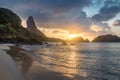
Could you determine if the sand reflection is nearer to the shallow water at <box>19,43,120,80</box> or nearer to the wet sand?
the shallow water at <box>19,43,120,80</box>

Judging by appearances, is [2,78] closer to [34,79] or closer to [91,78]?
[34,79]

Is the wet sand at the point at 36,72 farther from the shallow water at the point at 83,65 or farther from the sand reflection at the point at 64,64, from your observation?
the sand reflection at the point at 64,64

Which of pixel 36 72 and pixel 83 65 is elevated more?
pixel 36 72

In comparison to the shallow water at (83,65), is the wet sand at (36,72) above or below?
above

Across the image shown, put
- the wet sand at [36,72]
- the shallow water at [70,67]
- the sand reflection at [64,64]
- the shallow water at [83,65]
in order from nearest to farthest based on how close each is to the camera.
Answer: the wet sand at [36,72], the shallow water at [70,67], the shallow water at [83,65], the sand reflection at [64,64]

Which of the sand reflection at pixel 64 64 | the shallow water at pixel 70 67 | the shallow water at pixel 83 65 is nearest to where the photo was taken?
the shallow water at pixel 70 67

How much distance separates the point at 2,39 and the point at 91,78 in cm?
14610

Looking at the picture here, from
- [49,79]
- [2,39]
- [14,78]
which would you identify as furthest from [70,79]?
Answer: [2,39]

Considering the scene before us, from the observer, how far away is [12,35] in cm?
18275

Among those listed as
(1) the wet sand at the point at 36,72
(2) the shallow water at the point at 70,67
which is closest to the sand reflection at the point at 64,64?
(2) the shallow water at the point at 70,67

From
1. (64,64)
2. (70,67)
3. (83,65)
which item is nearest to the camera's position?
(70,67)

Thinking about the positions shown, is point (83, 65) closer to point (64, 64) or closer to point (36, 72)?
point (64, 64)

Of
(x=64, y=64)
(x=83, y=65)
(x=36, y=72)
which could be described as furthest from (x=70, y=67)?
(x=36, y=72)

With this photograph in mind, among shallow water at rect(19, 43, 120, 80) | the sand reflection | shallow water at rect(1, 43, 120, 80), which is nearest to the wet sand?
shallow water at rect(1, 43, 120, 80)
